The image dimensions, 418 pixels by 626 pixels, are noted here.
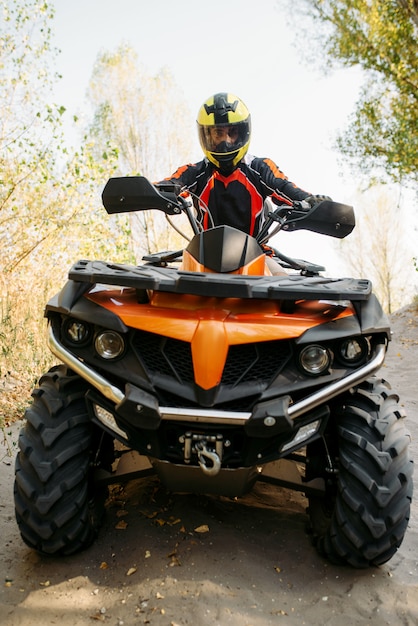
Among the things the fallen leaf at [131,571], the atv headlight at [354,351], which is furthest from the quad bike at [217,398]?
the fallen leaf at [131,571]

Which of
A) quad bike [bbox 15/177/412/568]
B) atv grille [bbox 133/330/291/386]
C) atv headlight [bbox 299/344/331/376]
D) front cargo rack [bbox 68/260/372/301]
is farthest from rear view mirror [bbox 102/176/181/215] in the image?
atv headlight [bbox 299/344/331/376]

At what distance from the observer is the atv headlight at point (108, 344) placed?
2811 mm

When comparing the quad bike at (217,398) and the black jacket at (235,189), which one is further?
the black jacket at (235,189)

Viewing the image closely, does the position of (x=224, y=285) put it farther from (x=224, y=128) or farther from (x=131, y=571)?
(x=224, y=128)

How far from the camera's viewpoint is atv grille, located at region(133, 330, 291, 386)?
2715 millimetres

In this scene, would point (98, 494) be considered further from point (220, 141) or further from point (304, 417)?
point (220, 141)

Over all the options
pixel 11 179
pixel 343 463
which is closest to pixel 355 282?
pixel 343 463

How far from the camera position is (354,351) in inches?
109

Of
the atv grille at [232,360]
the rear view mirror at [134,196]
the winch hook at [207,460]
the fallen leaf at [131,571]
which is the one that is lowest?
the fallen leaf at [131,571]

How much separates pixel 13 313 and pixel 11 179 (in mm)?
2567

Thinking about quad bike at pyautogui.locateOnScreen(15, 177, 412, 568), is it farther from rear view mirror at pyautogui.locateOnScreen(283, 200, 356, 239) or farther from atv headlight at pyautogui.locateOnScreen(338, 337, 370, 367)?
rear view mirror at pyautogui.locateOnScreen(283, 200, 356, 239)

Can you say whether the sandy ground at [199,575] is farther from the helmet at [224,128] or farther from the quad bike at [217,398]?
the helmet at [224,128]

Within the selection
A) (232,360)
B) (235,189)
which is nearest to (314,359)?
(232,360)

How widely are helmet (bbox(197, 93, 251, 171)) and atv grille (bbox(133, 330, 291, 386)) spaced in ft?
6.17
